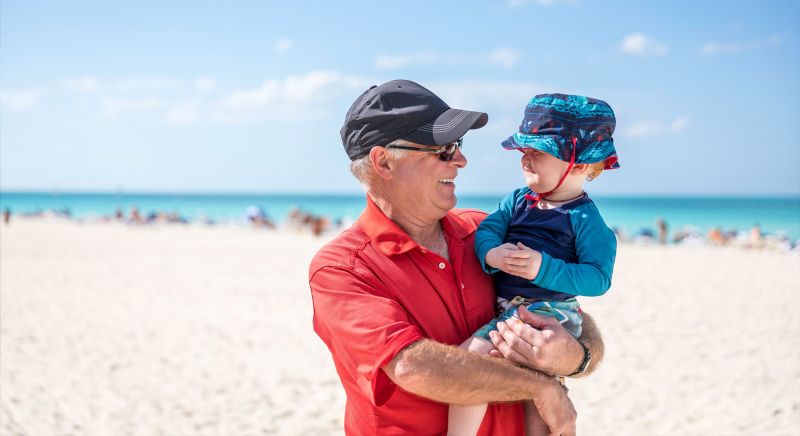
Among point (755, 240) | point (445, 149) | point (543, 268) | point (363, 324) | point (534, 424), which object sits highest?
point (445, 149)

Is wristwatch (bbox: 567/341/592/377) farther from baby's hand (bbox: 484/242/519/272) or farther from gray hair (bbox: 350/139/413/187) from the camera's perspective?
gray hair (bbox: 350/139/413/187)

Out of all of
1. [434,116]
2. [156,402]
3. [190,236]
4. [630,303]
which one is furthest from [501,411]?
[190,236]

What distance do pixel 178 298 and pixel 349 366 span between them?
10.4 m

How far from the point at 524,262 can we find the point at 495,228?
0.37 m

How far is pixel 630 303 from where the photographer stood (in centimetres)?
1157

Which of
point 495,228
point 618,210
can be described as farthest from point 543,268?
point 618,210

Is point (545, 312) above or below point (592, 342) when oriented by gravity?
above

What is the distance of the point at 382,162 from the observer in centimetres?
257

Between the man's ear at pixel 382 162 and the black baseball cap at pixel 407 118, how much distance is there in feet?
0.09

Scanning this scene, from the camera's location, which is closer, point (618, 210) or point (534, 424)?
point (534, 424)

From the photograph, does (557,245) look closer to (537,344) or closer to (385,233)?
(537,344)

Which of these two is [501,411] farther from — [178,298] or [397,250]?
[178,298]

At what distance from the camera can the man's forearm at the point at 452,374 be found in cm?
208

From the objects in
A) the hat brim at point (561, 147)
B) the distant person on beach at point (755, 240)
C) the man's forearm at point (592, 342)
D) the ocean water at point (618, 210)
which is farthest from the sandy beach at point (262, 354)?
the ocean water at point (618, 210)
